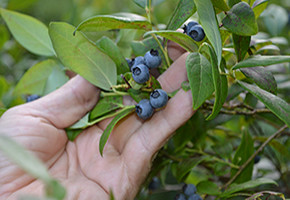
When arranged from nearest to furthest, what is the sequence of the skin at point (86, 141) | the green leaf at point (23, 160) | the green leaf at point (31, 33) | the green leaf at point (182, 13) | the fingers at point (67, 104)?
the green leaf at point (23, 160), the green leaf at point (182, 13), the skin at point (86, 141), the fingers at point (67, 104), the green leaf at point (31, 33)

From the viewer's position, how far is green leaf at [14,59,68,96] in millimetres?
1231

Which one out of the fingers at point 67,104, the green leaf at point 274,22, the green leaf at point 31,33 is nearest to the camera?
the fingers at point 67,104

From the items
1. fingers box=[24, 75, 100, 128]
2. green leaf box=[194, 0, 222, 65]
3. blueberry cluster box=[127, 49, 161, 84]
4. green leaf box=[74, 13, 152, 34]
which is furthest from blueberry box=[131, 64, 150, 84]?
fingers box=[24, 75, 100, 128]

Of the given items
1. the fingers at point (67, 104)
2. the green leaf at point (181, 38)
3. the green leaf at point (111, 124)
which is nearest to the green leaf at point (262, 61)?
the green leaf at point (181, 38)

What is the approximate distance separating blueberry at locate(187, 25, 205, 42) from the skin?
152 mm

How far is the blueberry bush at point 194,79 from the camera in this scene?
0.68m

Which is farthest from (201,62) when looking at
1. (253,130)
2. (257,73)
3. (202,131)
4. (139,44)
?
(253,130)

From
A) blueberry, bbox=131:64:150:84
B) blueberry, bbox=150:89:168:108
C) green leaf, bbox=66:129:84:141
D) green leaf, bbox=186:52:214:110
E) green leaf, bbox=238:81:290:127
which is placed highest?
green leaf, bbox=186:52:214:110

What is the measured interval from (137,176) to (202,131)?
31 centimetres

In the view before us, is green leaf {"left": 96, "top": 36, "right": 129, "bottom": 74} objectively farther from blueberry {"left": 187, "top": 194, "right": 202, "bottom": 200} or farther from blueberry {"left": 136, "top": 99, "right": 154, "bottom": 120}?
blueberry {"left": 187, "top": 194, "right": 202, "bottom": 200}

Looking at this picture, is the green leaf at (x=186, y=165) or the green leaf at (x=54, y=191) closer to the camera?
the green leaf at (x=54, y=191)

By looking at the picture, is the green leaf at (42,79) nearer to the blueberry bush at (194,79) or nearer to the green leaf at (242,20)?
the blueberry bush at (194,79)

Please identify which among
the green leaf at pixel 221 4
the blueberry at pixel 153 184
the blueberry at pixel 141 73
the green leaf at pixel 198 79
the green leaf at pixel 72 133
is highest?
the green leaf at pixel 221 4

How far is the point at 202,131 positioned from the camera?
1089 mm
